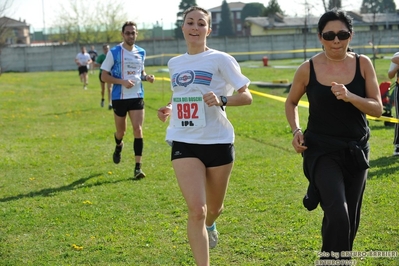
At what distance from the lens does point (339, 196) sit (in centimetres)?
463

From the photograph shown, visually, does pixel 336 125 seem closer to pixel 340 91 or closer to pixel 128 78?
pixel 340 91

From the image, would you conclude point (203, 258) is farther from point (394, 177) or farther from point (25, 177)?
point (25, 177)

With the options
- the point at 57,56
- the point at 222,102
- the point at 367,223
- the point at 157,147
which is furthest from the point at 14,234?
the point at 57,56

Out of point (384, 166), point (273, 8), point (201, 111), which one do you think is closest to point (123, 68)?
point (384, 166)

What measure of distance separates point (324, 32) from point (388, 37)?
187 ft

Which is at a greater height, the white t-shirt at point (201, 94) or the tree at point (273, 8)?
the tree at point (273, 8)

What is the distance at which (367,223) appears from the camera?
22.5 feet

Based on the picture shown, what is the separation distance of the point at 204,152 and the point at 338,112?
1202 millimetres

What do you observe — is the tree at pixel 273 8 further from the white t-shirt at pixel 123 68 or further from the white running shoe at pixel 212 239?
the white running shoe at pixel 212 239

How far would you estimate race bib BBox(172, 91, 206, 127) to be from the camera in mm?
5387

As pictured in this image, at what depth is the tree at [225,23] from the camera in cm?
11825

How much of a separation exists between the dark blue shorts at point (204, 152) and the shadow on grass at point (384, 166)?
443 cm

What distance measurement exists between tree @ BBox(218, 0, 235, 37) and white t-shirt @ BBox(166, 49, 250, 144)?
113 meters

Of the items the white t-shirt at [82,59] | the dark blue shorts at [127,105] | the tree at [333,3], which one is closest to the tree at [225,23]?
the tree at [333,3]
